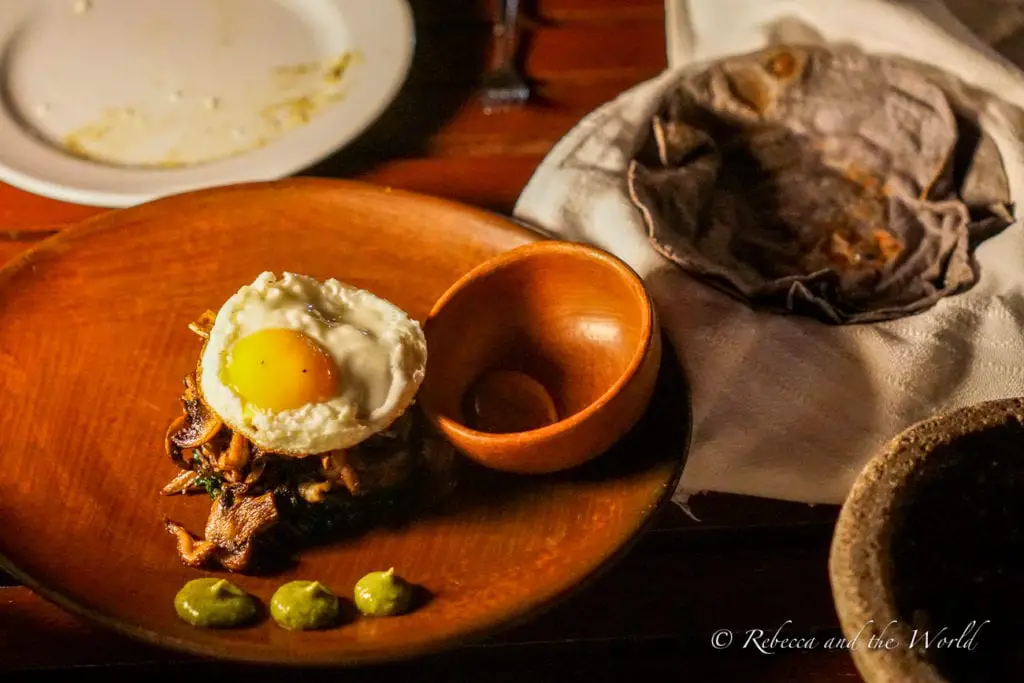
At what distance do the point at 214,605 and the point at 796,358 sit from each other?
55 cm

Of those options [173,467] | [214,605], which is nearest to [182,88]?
[173,467]

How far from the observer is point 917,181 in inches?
45.6

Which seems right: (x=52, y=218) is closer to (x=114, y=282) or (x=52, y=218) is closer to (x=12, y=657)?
(x=114, y=282)

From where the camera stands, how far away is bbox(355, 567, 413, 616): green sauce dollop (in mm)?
740

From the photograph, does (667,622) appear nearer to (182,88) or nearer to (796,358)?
(796,358)

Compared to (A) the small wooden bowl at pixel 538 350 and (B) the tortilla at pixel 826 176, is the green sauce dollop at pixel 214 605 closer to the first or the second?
(A) the small wooden bowl at pixel 538 350

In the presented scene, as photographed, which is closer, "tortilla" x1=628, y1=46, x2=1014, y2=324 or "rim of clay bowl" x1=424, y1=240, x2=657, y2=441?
"rim of clay bowl" x1=424, y1=240, x2=657, y2=441

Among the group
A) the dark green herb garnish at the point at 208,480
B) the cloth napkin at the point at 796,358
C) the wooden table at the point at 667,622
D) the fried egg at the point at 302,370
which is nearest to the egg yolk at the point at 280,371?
the fried egg at the point at 302,370

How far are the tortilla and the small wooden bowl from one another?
0.16m

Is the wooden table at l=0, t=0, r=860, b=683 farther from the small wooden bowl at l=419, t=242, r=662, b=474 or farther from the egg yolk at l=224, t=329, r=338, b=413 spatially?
the egg yolk at l=224, t=329, r=338, b=413

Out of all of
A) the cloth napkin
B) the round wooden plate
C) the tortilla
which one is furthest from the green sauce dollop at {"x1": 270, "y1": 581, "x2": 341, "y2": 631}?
the tortilla

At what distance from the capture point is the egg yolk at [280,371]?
29.8 inches

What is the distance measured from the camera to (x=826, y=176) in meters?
1.20

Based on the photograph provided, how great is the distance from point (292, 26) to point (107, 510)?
0.78 meters
